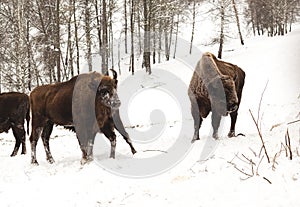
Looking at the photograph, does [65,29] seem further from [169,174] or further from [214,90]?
[169,174]

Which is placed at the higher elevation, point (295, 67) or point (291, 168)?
point (291, 168)

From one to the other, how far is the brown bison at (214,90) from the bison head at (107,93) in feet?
6.70

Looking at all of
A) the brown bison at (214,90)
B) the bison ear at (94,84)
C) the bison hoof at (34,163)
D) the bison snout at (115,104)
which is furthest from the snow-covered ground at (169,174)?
the bison ear at (94,84)

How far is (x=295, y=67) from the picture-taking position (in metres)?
23.8

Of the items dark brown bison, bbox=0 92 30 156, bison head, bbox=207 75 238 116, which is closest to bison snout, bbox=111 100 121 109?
bison head, bbox=207 75 238 116

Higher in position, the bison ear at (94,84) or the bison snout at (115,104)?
the bison ear at (94,84)

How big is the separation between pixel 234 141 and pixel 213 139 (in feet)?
2.19

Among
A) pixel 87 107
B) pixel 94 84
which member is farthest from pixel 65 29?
pixel 87 107

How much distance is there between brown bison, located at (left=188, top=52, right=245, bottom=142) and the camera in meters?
8.27

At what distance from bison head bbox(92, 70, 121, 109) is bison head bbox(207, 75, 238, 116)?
2166mm

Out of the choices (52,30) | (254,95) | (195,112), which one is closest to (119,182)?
(195,112)

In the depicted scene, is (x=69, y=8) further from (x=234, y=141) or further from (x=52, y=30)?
(x=234, y=141)

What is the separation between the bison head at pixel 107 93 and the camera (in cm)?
809

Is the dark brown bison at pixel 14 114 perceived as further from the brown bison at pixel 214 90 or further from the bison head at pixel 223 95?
the bison head at pixel 223 95
